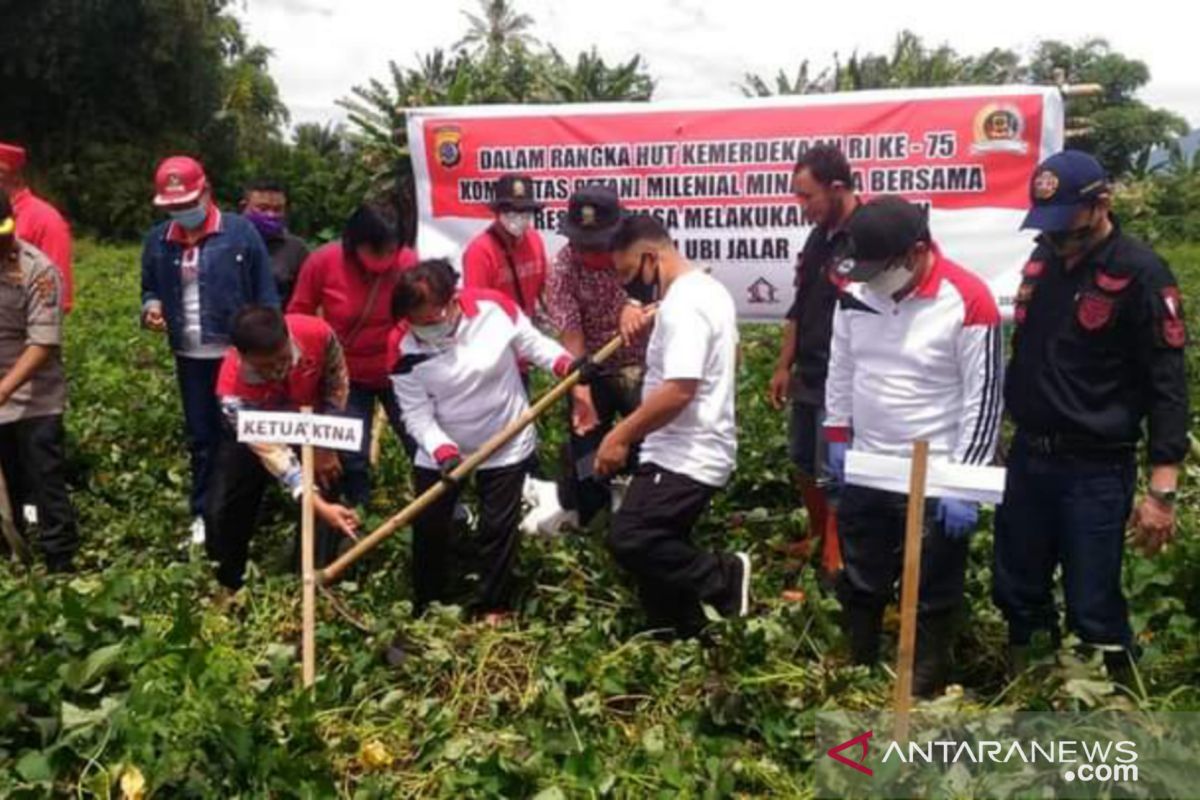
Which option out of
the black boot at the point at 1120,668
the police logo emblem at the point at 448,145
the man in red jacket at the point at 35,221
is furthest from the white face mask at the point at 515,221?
the black boot at the point at 1120,668

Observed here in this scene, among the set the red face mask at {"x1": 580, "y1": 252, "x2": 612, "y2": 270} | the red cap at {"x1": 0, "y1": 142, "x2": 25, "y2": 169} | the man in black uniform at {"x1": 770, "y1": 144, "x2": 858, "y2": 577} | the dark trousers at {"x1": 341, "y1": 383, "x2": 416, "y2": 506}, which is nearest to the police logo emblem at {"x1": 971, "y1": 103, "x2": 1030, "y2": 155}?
the man in black uniform at {"x1": 770, "y1": 144, "x2": 858, "y2": 577}

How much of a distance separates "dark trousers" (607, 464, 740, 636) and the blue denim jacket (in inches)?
79.8

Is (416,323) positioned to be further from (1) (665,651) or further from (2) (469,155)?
(2) (469,155)

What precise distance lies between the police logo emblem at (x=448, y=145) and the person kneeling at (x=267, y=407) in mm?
1718

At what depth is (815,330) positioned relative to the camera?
4.11 metres

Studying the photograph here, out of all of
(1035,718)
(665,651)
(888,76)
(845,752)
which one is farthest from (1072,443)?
(888,76)

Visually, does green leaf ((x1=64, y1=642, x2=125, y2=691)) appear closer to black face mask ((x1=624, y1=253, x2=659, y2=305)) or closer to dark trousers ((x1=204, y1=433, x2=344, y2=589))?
dark trousers ((x1=204, y1=433, x2=344, y2=589))

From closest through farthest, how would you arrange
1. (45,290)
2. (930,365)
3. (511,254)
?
1. (930,365)
2. (45,290)
3. (511,254)

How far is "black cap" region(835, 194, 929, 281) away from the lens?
2.98 m

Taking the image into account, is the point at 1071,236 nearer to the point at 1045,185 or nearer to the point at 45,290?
the point at 1045,185

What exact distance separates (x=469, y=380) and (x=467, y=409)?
0.36 feet

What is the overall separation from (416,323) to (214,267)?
4.39 feet

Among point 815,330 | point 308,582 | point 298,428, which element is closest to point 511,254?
point 815,330

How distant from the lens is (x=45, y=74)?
84.0ft
